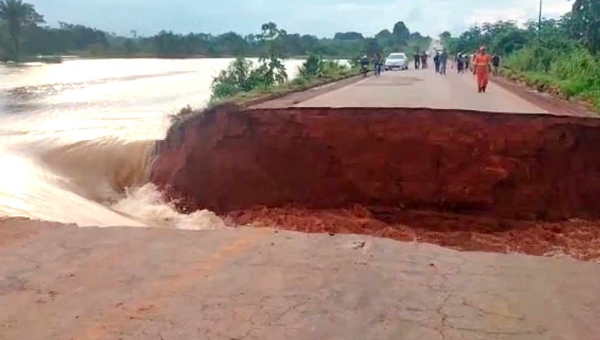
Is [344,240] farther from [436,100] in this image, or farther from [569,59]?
[569,59]

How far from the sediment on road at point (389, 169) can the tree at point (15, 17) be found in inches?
1634

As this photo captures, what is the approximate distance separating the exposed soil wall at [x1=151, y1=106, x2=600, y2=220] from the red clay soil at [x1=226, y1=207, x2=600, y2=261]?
0.24 m

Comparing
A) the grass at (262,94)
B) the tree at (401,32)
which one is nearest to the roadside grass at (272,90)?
the grass at (262,94)

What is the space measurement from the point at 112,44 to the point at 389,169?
6759cm

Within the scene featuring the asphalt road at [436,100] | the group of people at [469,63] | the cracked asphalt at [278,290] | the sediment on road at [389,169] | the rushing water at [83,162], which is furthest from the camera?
the group of people at [469,63]

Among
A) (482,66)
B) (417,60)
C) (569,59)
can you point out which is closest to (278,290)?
(482,66)

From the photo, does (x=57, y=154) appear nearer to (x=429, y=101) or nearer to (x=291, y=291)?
(x=429, y=101)

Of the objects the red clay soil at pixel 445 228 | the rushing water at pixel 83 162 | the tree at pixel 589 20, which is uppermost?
the tree at pixel 589 20

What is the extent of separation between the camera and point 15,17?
5362 cm

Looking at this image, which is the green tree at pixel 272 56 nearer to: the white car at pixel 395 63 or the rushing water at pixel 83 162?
the rushing water at pixel 83 162

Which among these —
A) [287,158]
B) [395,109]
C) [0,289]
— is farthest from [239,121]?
[0,289]

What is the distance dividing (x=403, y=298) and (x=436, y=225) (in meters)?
9.15

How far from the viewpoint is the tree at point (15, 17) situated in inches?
2104

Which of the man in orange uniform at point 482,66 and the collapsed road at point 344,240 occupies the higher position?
the man in orange uniform at point 482,66
